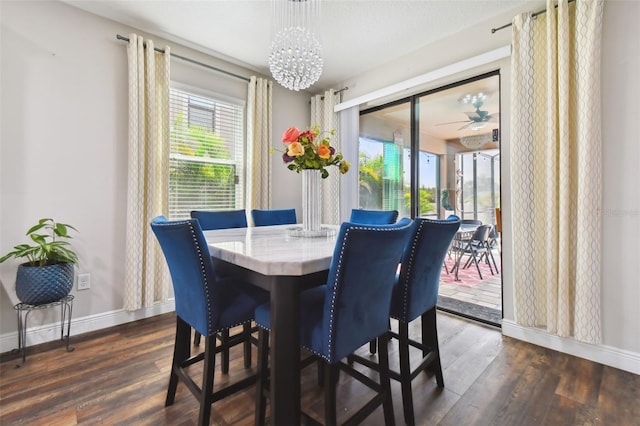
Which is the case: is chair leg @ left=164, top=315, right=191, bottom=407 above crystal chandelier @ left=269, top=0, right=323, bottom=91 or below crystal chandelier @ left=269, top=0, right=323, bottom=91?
below

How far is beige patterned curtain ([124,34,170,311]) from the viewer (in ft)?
8.37

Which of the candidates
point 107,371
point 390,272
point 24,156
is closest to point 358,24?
point 390,272

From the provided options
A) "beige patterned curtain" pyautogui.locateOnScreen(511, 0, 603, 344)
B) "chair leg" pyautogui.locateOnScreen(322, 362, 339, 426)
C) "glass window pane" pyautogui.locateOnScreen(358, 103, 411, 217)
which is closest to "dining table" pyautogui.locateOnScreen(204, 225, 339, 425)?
"chair leg" pyautogui.locateOnScreen(322, 362, 339, 426)

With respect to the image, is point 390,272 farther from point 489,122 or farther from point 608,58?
point 489,122

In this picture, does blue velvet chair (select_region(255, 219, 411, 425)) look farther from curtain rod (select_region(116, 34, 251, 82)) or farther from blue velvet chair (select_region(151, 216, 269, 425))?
curtain rod (select_region(116, 34, 251, 82))

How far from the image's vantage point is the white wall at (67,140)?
7.02ft

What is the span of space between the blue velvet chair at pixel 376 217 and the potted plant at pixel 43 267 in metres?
2.22

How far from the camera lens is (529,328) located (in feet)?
7.50

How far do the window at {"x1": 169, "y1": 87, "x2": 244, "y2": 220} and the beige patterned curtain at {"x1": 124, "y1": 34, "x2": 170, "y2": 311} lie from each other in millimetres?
222

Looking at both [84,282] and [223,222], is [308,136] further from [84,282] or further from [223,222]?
[84,282]

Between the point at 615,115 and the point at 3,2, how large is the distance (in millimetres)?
4295

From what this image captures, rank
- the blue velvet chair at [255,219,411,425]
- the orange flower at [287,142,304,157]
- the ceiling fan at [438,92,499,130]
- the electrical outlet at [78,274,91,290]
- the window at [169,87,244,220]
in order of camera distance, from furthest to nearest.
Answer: the window at [169,87,244,220] < the ceiling fan at [438,92,499,130] < the electrical outlet at [78,274,91,290] < the orange flower at [287,142,304,157] < the blue velvet chair at [255,219,411,425]

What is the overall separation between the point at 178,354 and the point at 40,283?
1.25 m

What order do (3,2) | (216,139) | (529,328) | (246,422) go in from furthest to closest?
(216,139) < (529,328) < (3,2) < (246,422)
